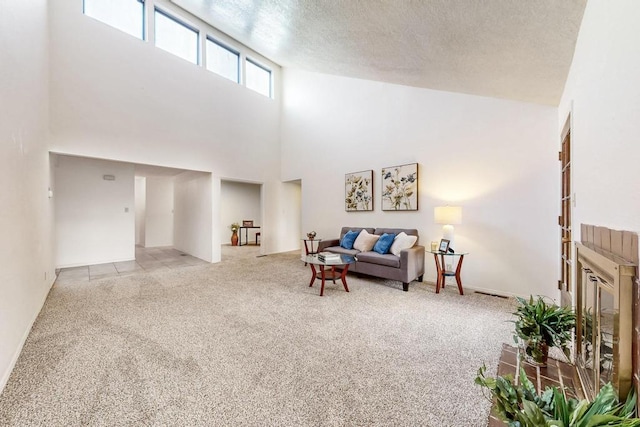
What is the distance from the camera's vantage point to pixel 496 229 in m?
3.71

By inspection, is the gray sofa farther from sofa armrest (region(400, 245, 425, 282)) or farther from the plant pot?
the plant pot

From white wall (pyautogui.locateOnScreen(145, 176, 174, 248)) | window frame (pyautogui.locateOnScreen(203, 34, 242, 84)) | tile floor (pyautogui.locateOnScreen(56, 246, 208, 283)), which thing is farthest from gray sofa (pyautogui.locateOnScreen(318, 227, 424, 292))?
white wall (pyautogui.locateOnScreen(145, 176, 174, 248))

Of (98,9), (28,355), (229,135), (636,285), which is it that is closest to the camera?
(636,285)

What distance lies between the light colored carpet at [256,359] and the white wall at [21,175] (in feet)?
0.83

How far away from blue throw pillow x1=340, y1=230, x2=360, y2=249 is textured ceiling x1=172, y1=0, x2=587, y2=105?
2.83 m

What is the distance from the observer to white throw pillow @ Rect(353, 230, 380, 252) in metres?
4.72

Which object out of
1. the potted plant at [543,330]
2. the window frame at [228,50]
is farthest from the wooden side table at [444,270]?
the window frame at [228,50]

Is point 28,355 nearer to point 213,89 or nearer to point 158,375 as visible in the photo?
point 158,375

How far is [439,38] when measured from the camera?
1966 mm

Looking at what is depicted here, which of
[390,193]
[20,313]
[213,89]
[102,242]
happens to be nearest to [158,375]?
[20,313]

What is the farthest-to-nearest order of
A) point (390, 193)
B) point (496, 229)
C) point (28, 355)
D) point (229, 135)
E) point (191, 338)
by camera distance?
point (229, 135), point (390, 193), point (496, 229), point (191, 338), point (28, 355)

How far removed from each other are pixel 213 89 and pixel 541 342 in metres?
6.76

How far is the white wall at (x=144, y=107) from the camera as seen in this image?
412 cm

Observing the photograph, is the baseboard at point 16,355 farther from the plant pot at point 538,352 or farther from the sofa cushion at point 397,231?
the sofa cushion at point 397,231
